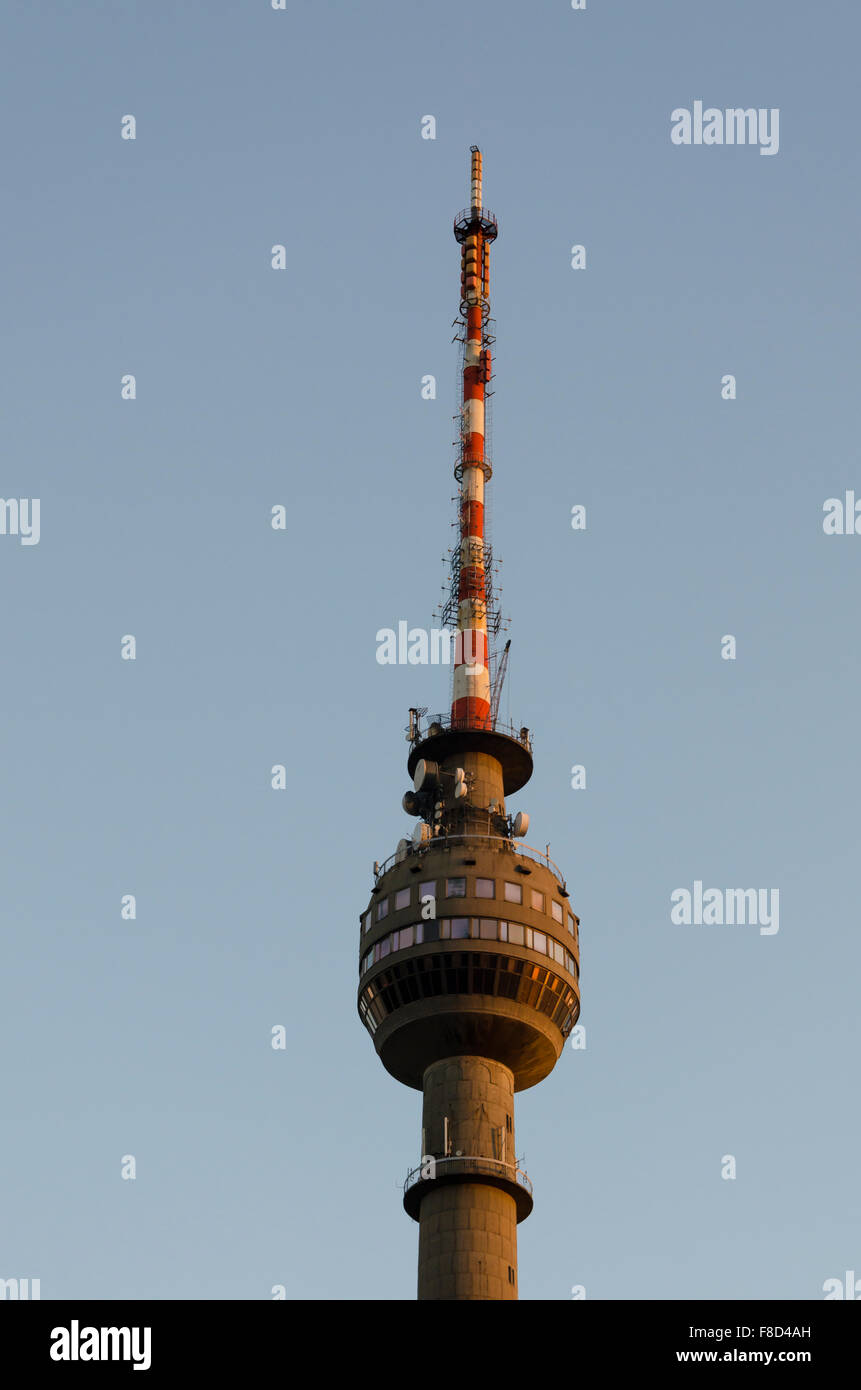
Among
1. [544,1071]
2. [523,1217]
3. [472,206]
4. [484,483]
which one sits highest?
[472,206]

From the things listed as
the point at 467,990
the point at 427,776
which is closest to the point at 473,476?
the point at 427,776

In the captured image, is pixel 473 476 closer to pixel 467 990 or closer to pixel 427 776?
pixel 427 776
